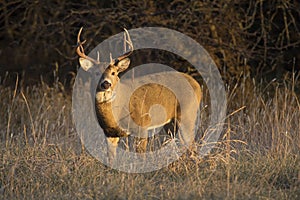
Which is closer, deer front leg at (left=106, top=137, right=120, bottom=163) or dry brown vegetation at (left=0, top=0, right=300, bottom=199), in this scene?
dry brown vegetation at (left=0, top=0, right=300, bottom=199)

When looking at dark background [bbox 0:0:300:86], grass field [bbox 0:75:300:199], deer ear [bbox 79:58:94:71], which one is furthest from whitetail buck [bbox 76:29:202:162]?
dark background [bbox 0:0:300:86]

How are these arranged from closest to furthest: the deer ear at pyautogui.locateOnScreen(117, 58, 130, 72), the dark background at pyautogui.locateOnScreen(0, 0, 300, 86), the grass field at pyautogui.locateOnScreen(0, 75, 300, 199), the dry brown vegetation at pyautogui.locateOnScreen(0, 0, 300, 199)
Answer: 1. the grass field at pyautogui.locateOnScreen(0, 75, 300, 199)
2. the dry brown vegetation at pyautogui.locateOnScreen(0, 0, 300, 199)
3. the deer ear at pyautogui.locateOnScreen(117, 58, 130, 72)
4. the dark background at pyautogui.locateOnScreen(0, 0, 300, 86)

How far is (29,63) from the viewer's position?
40.5ft

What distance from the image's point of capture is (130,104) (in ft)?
21.9

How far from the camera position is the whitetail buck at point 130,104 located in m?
6.47

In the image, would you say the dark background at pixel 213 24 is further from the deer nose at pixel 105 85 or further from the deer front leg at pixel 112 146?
the deer front leg at pixel 112 146

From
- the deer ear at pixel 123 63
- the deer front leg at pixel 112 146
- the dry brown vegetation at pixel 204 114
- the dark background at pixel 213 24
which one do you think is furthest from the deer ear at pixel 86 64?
the dark background at pixel 213 24

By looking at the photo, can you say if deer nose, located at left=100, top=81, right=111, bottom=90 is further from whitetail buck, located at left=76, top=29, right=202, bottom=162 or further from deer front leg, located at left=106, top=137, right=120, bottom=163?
deer front leg, located at left=106, top=137, right=120, bottom=163

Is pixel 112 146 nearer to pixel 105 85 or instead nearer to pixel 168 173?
pixel 105 85

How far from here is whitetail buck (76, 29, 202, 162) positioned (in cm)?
647

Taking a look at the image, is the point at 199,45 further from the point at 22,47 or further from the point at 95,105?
the point at 22,47

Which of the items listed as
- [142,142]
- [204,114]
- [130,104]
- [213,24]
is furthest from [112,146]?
[213,24]

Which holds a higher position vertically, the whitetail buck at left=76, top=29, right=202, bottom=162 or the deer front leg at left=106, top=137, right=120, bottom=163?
the whitetail buck at left=76, top=29, right=202, bottom=162

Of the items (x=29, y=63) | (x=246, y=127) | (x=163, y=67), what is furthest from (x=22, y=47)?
(x=246, y=127)
